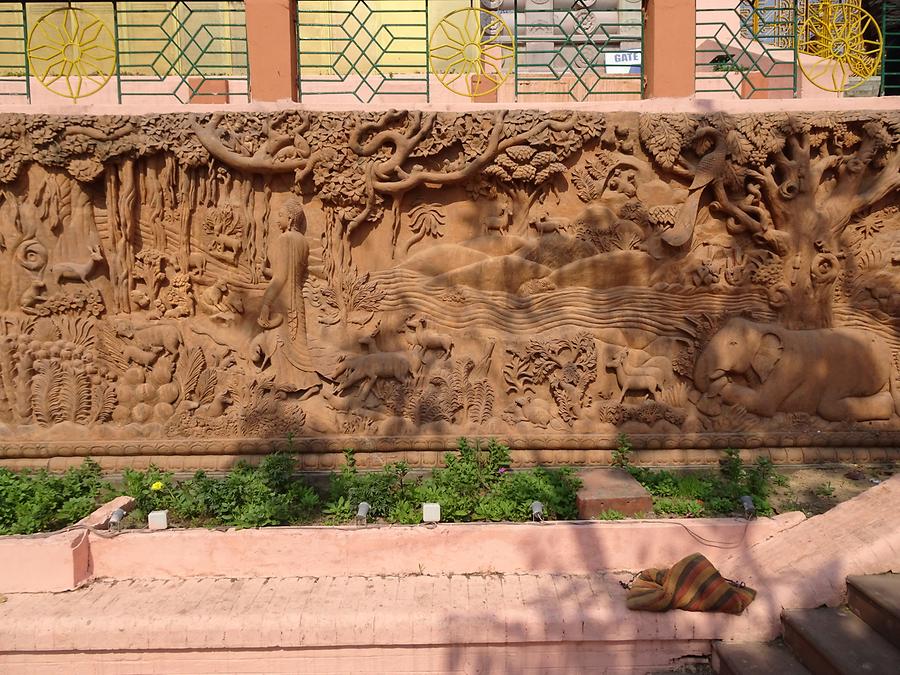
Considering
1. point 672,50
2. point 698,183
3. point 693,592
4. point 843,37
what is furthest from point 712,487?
point 843,37

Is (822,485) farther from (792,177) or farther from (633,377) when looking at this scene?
(792,177)

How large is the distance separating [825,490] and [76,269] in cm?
731

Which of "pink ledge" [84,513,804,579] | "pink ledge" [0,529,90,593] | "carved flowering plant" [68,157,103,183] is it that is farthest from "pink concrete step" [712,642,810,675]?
"carved flowering plant" [68,157,103,183]

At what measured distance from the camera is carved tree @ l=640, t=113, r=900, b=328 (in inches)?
219

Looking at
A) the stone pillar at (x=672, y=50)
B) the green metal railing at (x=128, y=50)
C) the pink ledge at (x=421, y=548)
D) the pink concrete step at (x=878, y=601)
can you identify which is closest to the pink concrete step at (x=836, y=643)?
the pink concrete step at (x=878, y=601)

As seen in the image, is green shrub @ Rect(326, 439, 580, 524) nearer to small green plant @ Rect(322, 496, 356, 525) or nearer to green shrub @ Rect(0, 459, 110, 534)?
small green plant @ Rect(322, 496, 356, 525)

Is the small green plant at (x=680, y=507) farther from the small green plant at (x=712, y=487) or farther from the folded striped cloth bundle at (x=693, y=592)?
the folded striped cloth bundle at (x=693, y=592)

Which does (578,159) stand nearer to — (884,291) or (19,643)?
(884,291)

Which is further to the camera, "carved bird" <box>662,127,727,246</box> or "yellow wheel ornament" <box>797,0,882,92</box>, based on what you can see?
"yellow wheel ornament" <box>797,0,882,92</box>

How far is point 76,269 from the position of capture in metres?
5.68

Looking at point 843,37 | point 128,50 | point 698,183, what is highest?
point 128,50

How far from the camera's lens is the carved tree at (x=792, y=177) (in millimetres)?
5574

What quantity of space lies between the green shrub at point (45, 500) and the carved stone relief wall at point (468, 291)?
60cm

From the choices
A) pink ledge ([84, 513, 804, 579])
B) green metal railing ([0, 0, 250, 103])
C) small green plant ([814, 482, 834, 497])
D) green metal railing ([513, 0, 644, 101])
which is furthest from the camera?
green metal railing ([513, 0, 644, 101])
